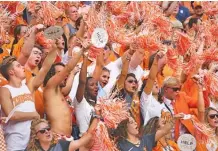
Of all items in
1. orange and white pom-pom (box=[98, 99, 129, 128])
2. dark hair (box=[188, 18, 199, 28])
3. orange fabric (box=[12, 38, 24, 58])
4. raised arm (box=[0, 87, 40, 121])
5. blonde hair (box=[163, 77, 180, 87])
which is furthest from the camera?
dark hair (box=[188, 18, 199, 28])

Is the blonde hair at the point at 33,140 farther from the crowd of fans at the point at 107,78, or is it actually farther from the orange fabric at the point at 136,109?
the orange fabric at the point at 136,109

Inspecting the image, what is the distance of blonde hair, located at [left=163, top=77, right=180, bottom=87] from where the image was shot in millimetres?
4535

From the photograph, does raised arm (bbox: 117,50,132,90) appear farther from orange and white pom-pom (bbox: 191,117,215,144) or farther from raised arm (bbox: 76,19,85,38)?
orange and white pom-pom (bbox: 191,117,215,144)

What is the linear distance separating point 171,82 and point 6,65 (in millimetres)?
1113

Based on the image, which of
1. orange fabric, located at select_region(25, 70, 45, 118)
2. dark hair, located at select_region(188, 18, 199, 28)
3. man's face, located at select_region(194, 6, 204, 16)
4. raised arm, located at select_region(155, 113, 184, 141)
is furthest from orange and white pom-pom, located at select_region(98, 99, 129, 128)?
man's face, located at select_region(194, 6, 204, 16)

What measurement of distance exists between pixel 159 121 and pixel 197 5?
0.98m

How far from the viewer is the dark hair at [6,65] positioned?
4031 mm

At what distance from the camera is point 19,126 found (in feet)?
13.3

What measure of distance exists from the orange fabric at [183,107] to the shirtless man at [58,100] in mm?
742

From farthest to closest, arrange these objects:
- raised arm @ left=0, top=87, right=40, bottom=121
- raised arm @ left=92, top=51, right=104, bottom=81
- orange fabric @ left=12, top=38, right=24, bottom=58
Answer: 1. raised arm @ left=92, top=51, right=104, bottom=81
2. orange fabric @ left=12, top=38, right=24, bottom=58
3. raised arm @ left=0, top=87, right=40, bottom=121

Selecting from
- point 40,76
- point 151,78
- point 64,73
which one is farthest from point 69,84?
point 151,78

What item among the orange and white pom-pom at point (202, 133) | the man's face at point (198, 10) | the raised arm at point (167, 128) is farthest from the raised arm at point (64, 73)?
the man's face at point (198, 10)

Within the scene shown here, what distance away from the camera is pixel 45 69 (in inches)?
163

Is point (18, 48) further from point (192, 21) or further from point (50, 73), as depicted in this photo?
point (192, 21)
